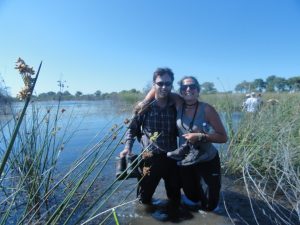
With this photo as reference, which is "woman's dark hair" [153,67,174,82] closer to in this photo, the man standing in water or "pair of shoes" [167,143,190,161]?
the man standing in water

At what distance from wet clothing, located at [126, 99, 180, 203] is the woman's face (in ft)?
1.02

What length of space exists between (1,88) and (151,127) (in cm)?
170

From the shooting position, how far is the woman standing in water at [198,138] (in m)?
3.21

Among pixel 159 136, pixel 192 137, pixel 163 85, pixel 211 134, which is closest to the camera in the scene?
pixel 192 137

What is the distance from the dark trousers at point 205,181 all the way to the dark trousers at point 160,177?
0.14m

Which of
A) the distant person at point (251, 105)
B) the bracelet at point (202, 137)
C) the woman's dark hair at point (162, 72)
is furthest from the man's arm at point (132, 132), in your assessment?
the distant person at point (251, 105)

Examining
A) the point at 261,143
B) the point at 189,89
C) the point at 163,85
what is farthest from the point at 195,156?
the point at 261,143

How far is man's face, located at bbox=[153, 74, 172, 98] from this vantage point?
3.28m

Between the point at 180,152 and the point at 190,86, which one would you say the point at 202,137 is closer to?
the point at 180,152

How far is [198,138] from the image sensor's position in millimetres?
3064

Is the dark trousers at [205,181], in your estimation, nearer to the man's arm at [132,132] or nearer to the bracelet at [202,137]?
the bracelet at [202,137]

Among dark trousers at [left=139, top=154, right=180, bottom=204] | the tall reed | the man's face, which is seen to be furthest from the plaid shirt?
the tall reed

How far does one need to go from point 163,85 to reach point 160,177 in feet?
3.78

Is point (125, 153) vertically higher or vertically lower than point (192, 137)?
lower
